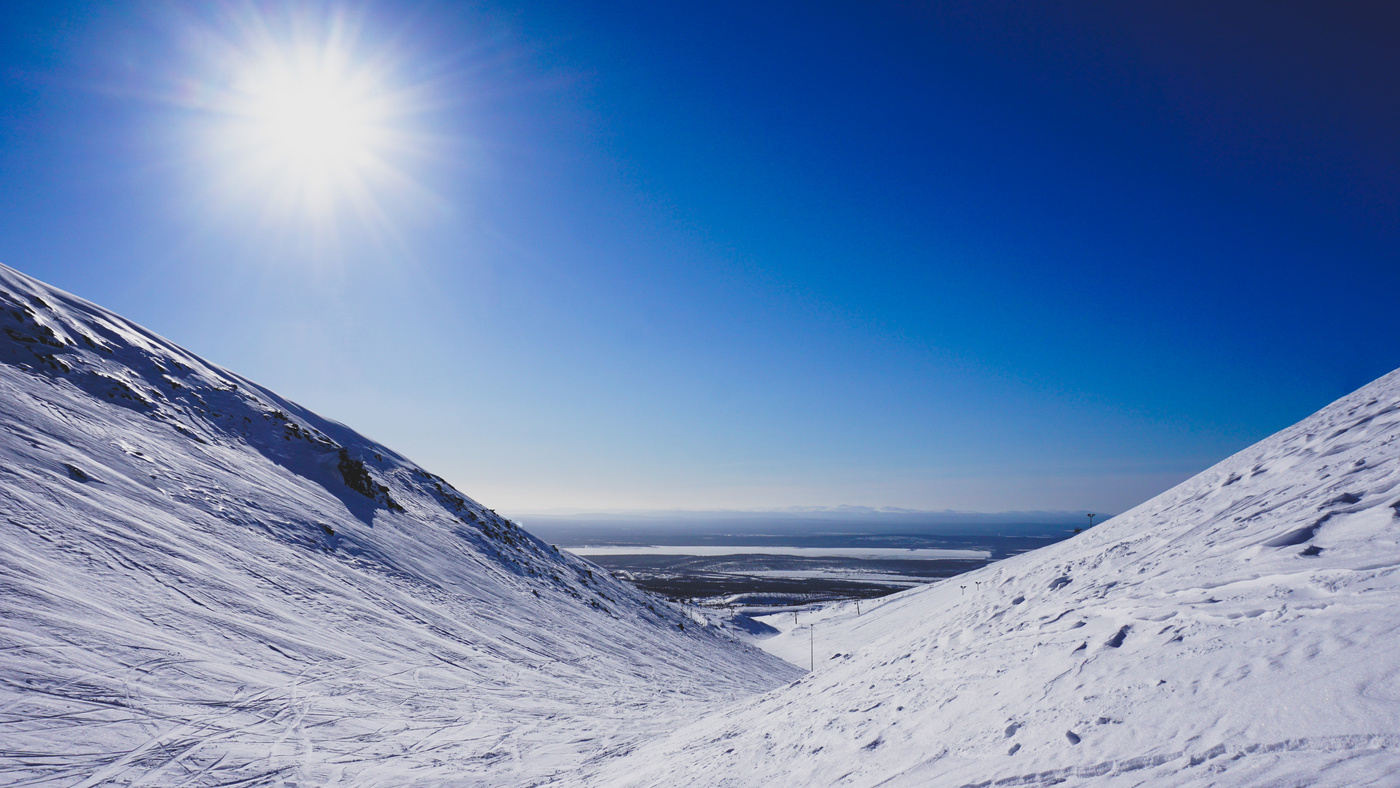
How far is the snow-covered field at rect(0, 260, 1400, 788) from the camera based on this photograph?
151 inches

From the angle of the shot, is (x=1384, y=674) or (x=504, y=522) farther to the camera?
(x=504, y=522)

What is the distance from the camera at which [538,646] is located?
18.4m

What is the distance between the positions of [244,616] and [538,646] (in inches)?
340

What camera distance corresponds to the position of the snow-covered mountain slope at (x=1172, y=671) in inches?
128

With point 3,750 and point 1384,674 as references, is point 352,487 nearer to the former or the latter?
point 3,750

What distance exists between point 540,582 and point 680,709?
42.7 ft

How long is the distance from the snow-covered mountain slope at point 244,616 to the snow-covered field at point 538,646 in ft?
0.25

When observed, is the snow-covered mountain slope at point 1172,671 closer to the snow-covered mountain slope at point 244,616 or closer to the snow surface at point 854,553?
the snow-covered mountain slope at point 244,616

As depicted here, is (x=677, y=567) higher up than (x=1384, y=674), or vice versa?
(x=1384, y=674)

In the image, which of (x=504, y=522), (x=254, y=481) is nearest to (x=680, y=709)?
(x=254, y=481)

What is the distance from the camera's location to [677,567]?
119 m

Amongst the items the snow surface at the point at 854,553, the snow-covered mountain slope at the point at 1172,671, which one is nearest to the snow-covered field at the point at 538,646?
the snow-covered mountain slope at the point at 1172,671

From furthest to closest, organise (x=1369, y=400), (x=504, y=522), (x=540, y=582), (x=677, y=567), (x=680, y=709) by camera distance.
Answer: (x=677, y=567)
(x=504, y=522)
(x=540, y=582)
(x=680, y=709)
(x=1369, y=400)

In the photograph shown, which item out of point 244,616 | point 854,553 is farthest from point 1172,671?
point 854,553
